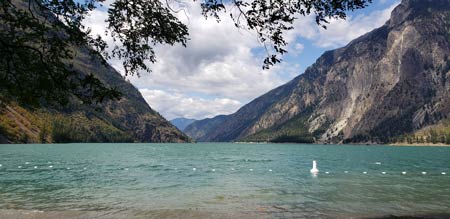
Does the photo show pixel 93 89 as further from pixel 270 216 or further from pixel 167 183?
pixel 167 183

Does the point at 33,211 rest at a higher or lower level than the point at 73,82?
lower

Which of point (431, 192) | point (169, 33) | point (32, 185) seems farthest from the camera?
point (32, 185)

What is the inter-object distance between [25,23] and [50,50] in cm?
107

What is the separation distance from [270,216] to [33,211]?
1655cm

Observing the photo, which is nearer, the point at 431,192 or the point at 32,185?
the point at 431,192

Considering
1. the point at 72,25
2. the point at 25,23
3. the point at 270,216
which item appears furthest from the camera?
the point at 270,216

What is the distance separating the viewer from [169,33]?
14.4 m

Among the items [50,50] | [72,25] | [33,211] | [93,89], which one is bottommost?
[33,211]

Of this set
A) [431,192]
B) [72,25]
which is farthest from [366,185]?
[72,25]

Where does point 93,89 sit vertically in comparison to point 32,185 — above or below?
above

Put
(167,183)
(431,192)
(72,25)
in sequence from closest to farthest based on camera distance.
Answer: (72,25), (431,192), (167,183)

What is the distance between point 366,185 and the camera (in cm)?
4509

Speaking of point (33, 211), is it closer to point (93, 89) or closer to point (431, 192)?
point (93, 89)

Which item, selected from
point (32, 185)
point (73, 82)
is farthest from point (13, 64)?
point (32, 185)
